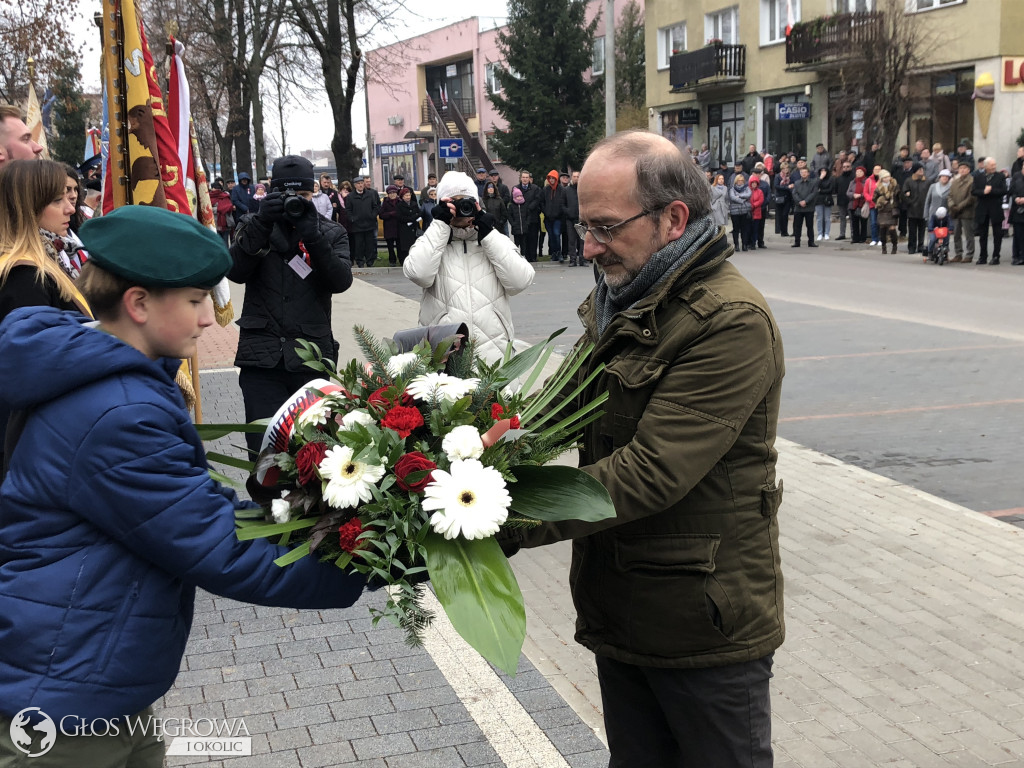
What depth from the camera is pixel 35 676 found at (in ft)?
6.80

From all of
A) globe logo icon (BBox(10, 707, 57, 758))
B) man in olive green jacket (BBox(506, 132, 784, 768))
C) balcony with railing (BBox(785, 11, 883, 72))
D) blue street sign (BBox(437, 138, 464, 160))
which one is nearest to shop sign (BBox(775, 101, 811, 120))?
balcony with railing (BBox(785, 11, 883, 72))

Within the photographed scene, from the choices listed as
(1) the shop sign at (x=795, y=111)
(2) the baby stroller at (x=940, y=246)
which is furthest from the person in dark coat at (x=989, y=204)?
(1) the shop sign at (x=795, y=111)

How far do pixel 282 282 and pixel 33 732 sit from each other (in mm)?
4027

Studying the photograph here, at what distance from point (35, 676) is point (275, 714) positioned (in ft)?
6.57

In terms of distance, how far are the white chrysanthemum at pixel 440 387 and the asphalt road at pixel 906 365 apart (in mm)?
5031

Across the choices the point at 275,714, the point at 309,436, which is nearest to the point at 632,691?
the point at 309,436

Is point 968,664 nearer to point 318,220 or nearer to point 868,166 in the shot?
point 318,220

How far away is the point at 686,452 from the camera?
237 centimetres

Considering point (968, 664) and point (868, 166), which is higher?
point (868, 166)

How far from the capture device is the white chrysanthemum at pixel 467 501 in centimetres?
208

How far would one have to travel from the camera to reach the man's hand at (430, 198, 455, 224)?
21.4 feet

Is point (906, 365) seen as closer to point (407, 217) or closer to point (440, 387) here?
point (440, 387)

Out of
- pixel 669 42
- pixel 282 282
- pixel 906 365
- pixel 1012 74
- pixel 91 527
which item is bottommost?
pixel 906 365

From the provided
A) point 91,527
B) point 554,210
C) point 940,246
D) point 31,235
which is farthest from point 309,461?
point 554,210
